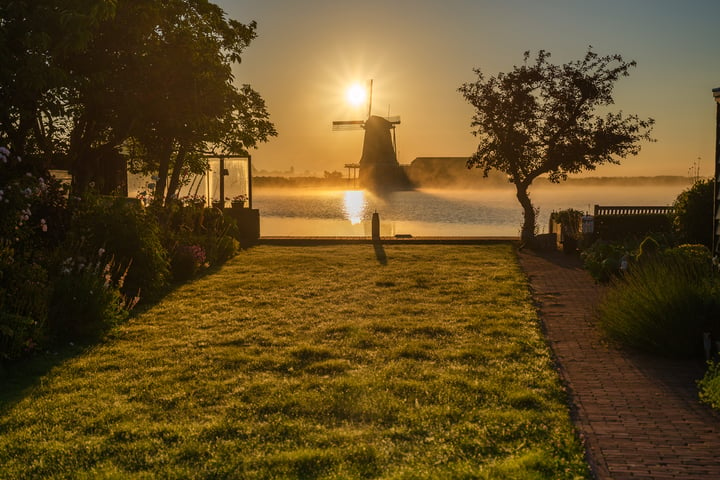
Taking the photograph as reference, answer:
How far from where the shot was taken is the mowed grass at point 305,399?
4.76m

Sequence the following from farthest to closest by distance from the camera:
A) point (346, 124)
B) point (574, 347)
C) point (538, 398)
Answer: point (346, 124)
point (574, 347)
point (538, 398)

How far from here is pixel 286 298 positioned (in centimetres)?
1194

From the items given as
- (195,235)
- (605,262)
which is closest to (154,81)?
(195,235)

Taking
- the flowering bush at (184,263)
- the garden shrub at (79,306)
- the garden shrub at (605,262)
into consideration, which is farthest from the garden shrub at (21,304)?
the garden shrub at (605,262)

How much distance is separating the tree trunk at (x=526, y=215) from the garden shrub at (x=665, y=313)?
45.4 feet

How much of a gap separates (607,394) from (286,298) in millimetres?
6778

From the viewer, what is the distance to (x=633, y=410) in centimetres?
577

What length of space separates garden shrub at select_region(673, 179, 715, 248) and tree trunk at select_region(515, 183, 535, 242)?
6268mm

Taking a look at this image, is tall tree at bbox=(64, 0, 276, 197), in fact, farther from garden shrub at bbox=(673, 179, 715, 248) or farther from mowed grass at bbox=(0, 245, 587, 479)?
garden shrub at bbox=(673, 179, 715, 248)

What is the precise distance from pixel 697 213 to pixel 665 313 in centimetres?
919

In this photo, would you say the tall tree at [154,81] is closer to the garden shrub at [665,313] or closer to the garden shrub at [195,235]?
the garden shrub at [195,235]

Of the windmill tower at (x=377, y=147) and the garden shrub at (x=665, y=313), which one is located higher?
the windmill tower at (x=377, y=147)

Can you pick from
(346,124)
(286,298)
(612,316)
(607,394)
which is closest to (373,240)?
(286,298)

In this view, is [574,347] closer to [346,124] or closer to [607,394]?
[607,394]
